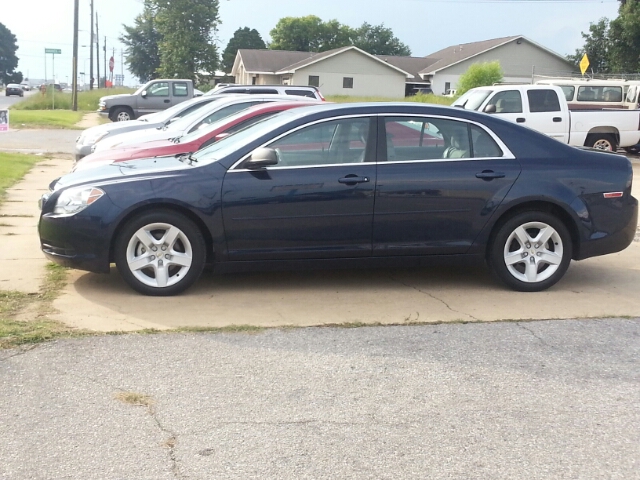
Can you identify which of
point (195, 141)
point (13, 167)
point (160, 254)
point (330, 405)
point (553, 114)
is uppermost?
point (553, 114)

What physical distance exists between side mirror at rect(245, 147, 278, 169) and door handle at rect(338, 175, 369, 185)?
0.58m

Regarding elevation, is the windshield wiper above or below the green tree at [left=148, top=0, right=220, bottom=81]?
below

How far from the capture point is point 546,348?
18.1 feet

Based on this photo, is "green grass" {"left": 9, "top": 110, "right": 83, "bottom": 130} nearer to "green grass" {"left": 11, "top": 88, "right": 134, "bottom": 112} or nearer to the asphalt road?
"green grass" {"left": 11, "top": 88, "right": 134, "bottom": 112}

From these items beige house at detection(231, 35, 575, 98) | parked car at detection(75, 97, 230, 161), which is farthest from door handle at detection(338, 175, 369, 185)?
beige house at detection(231, 35, 575, 98)

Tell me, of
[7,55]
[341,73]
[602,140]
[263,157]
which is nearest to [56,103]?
[341,73]

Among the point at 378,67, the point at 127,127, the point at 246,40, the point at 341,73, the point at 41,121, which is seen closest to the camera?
the point at 127,127

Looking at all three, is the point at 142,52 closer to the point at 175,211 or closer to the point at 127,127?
the point at 127,127

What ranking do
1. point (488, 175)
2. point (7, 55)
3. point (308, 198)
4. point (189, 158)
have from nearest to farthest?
point (308, 198) → point (488, 175) → point (189, 158) → point (7, 55)

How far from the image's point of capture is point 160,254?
646 cm

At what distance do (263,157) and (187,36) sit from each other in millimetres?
61075

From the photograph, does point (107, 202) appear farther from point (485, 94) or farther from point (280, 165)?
point (485, 94)

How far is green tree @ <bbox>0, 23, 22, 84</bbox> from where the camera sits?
139 metres

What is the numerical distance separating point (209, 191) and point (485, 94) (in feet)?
44.6
